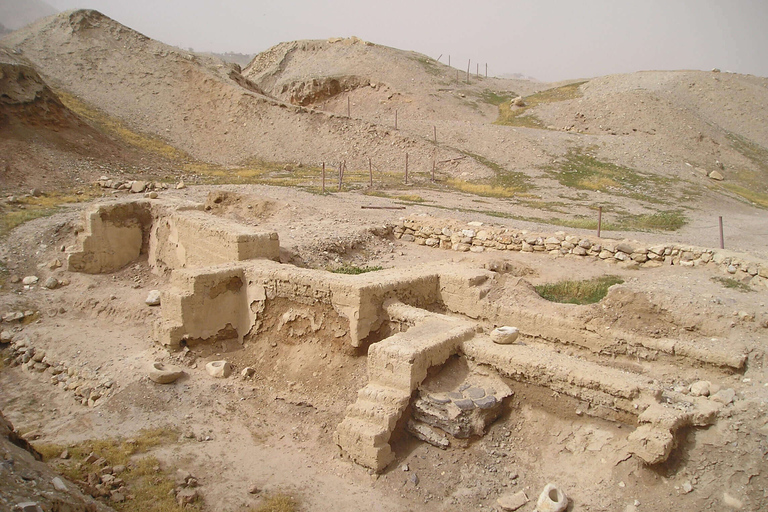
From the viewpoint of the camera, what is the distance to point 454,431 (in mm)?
6340

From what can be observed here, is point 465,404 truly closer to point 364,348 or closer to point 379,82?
point 364,348

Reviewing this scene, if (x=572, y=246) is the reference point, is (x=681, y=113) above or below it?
above

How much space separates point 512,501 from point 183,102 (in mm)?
29445

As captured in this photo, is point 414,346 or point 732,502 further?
point 414,346

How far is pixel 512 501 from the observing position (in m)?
5.67

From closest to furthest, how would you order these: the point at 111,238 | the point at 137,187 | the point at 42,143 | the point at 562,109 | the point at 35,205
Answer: the point at 111,238, the point at 35,205, the point at 137,187, the point at 42,143, the point at 562,109

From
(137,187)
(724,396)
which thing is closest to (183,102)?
(137,187)

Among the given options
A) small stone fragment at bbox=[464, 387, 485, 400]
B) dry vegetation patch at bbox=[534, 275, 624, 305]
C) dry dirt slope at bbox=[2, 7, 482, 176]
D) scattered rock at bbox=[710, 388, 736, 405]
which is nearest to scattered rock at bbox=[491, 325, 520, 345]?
small stone fragment at bbox=[464, 387, 485, 400]

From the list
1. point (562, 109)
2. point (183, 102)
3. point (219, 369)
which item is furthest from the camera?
point (562, 109)

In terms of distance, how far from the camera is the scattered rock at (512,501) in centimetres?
562

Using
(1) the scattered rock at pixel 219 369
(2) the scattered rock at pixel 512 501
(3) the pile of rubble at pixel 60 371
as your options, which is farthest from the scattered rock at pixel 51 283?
(2) the scattered rock at pixel 512 501

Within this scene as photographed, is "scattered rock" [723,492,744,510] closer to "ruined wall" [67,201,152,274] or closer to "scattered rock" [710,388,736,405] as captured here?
"scattered rock" [710,388,736,405]

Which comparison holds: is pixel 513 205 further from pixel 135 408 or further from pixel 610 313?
pixel 135 408

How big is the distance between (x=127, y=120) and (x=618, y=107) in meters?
26.8
